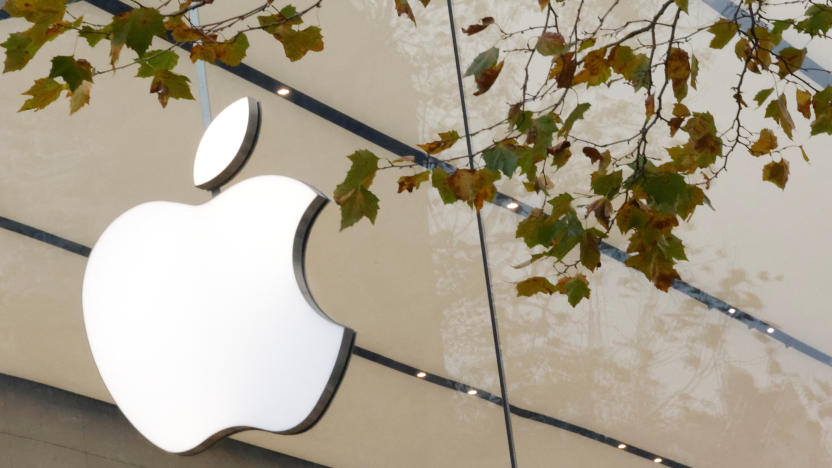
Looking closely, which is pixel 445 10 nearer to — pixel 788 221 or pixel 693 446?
pixel 788 221

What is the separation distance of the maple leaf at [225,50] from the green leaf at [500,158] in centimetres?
56

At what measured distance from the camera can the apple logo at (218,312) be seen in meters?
1.56

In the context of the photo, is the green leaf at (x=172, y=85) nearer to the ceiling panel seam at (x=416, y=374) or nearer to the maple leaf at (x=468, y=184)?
the maple leaf at (x=468, y=184)

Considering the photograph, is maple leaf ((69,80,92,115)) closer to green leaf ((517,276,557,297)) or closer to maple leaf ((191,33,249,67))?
maple leaf ((191,33,249,67))

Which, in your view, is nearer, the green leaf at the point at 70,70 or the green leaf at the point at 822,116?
the green leaf at the point at 70,70

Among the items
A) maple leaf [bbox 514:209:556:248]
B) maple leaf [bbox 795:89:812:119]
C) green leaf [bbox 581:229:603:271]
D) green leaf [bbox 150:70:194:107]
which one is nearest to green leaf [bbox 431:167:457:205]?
maple leaf [bbox 514:209:556:248]

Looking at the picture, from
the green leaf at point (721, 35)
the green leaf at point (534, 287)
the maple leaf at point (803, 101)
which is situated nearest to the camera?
the green leaf at point (721, 35)

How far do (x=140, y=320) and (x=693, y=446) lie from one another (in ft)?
6.11

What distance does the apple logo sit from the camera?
1.56 meters

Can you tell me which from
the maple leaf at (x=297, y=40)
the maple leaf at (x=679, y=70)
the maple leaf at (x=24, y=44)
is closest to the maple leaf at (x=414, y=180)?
the maple leaf at (x=297, y=40)

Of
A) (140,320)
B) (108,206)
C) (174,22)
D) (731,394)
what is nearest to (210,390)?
(140,320)

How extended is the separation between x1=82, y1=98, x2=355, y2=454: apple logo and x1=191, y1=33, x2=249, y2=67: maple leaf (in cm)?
13

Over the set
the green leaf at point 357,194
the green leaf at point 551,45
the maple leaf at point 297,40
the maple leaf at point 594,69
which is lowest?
the green leaf at point 357,194

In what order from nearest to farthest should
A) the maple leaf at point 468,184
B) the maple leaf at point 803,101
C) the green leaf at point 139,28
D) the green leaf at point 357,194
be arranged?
the green leaf at point 139,28 → the green leaf at point 357,194 → the maple leaf at point 468,184 → the maple leaf at point 803,101
